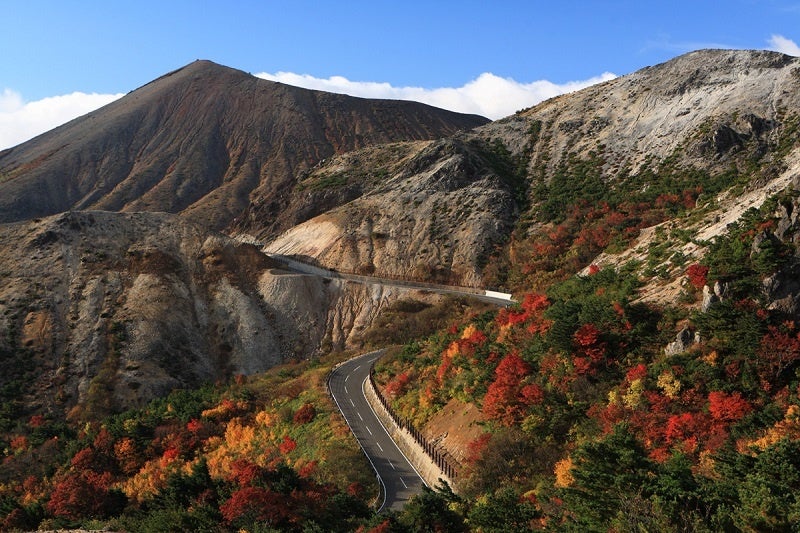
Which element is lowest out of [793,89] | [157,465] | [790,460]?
[157,465]

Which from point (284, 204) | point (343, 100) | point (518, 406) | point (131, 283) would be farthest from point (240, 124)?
point (518, 406)

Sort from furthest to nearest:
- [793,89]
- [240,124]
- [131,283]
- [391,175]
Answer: [240,124], [391,175], [793,89], [131,283]

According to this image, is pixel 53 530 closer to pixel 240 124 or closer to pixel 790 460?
pixel 790 460

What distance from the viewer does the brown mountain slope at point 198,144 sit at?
146 metres

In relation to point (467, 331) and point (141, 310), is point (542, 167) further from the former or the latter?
point (141, 310)

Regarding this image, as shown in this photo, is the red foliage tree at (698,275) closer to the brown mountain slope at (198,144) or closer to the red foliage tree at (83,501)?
the red foliage tree at (83,501)

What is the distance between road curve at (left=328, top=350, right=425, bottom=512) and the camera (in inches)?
1315

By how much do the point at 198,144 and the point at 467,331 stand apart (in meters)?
136

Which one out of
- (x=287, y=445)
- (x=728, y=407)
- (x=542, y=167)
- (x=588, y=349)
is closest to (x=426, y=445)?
(x=287, y=445)

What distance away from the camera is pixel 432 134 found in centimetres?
17938

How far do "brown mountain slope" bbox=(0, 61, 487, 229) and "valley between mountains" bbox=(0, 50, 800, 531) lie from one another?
703 cm

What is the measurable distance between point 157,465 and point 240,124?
467 feet

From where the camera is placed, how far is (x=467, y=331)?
4503 centimetres

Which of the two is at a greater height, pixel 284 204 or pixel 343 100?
pixel 343 100
